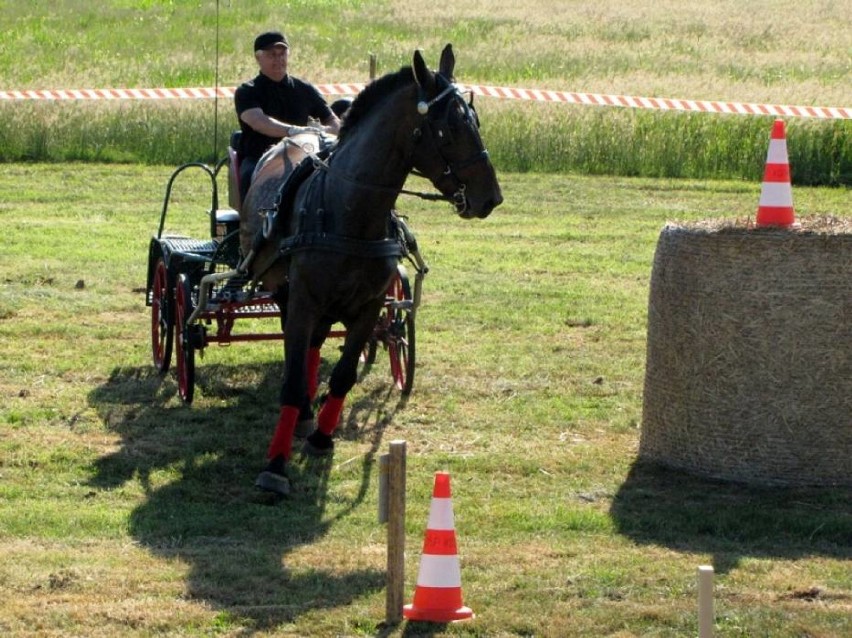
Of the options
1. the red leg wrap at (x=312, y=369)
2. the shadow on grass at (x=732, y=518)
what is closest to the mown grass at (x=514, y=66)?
the red leg wrap at (x=312, y=369)

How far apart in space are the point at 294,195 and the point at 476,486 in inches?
78.1

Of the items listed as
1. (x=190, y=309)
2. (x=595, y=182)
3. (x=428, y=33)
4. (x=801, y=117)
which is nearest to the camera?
(x=190, y=309)

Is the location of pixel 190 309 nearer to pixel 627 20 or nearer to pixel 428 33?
pixel 428 33

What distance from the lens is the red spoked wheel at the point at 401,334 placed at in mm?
10281

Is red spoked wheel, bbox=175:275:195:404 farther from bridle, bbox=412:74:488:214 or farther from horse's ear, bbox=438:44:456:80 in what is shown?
horse's ear, bbox=438:44:456:80

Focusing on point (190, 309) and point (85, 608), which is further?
point (190, 309)

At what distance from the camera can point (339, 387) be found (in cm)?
910

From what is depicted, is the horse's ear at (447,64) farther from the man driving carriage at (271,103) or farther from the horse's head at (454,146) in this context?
the man driving carriage at (271,103)

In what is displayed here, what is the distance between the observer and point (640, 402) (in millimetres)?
10469

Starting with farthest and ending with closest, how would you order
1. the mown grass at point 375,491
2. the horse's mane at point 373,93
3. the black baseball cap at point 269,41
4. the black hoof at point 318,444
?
the black baseball cap at point 269,41 < the black hoof at point 318,444 < the horse's mane at point 373,93 < the mown grass at point 375,491

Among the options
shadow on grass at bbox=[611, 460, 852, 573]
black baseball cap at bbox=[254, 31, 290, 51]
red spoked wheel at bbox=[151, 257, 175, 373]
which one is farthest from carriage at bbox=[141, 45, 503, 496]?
shadow on grass at bbox=[611, 460, 852, 573]

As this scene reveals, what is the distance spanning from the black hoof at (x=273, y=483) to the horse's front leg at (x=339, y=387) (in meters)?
0.81

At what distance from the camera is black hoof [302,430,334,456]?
30.0 feet

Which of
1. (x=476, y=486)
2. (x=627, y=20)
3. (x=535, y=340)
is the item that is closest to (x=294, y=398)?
(x=476, y=486)
